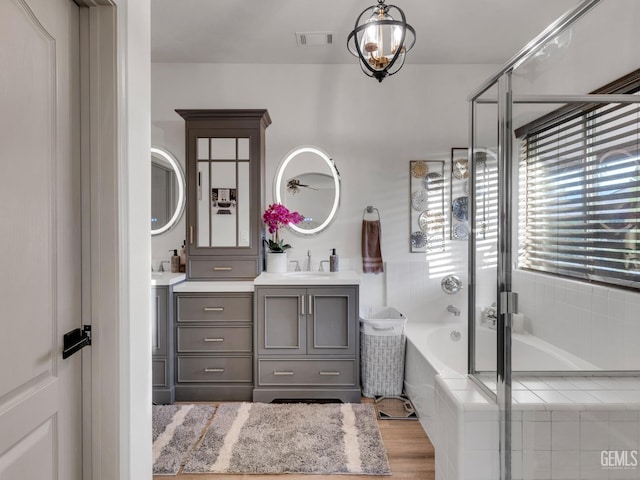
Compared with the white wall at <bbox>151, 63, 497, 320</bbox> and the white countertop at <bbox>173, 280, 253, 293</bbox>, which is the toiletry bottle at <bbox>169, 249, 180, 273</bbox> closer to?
the white wall at <bbox>151, 63, 497, 320</bbox>

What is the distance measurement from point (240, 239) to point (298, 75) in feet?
5.04

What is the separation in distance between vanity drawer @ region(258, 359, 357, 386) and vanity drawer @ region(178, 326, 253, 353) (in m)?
0.20

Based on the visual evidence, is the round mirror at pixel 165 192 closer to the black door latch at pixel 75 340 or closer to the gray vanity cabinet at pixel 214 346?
the gray vanity cabinet at pixel 214 346

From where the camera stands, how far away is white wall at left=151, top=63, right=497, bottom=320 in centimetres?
314

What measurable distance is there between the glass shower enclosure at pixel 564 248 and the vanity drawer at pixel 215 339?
5.44ft

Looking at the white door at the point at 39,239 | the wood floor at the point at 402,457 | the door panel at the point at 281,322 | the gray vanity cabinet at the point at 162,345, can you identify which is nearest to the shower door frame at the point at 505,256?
the wood floor at the point at 402,457

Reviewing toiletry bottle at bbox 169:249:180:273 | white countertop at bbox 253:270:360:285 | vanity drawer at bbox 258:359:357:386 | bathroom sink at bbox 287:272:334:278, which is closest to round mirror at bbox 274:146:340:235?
bathroom sink at bbox 287:272:334:278

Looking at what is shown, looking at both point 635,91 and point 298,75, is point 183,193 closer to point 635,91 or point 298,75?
point 298,75

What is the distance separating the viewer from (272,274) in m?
2.92

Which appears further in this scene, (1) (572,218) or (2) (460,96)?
(2) (460,96)

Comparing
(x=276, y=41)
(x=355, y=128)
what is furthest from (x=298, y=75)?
(x=355, y=128)

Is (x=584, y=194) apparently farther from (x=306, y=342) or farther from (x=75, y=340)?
(x=306, y=342)

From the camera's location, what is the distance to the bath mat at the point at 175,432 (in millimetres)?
1954

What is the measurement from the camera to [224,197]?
2904mm
